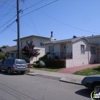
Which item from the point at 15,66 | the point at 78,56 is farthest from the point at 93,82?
the point at 78,56

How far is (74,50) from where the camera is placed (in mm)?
23828

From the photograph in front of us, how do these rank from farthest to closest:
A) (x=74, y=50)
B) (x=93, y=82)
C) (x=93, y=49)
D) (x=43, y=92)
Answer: (x=93, y=49)
(x=74, y=50)
(x=43, y=92)
(x=93, y=82)

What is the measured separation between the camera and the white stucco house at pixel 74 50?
23.5 metres

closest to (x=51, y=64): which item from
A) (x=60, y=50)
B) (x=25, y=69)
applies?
(x=60, y=50)

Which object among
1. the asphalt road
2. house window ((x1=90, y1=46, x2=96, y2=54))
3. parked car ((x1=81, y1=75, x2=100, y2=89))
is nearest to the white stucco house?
house window ((x1=90, y1=46, x2=96, y2=54))

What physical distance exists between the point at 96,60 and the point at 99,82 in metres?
22.9

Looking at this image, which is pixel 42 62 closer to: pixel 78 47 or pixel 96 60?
pixel 78 47

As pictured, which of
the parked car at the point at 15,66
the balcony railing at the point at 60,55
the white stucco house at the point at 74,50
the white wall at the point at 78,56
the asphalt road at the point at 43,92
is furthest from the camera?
the balcony railing at the point at 60,55

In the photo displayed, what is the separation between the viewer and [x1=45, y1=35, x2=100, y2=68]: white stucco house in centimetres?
2349

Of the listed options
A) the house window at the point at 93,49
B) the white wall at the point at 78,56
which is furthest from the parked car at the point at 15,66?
the house window at the point at 93,49

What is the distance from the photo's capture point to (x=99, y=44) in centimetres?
2944

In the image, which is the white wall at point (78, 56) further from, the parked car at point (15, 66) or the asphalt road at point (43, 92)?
the asphalt road at point (43, 92)

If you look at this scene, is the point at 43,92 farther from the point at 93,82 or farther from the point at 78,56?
the point at 78,56

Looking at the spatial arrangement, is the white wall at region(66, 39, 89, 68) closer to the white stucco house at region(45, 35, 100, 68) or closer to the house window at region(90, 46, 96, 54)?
the white stucco house at region(45, 35, 100, 68)
